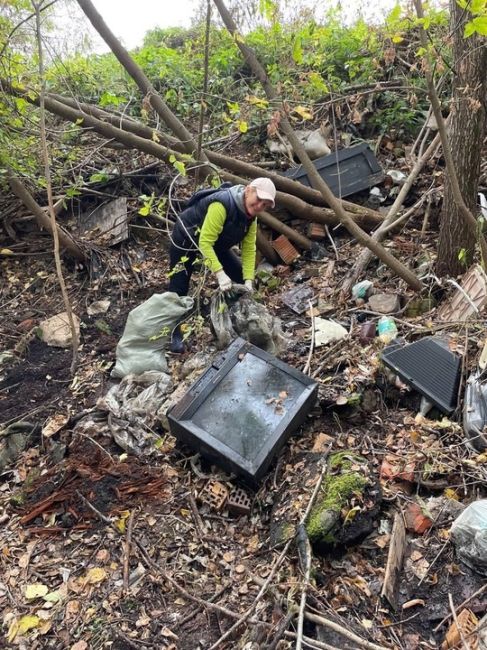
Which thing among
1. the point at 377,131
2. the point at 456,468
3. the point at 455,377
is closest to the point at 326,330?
the point at 455,377

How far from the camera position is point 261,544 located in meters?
2.43

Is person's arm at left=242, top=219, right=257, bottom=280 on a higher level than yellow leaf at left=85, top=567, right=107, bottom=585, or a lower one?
higher

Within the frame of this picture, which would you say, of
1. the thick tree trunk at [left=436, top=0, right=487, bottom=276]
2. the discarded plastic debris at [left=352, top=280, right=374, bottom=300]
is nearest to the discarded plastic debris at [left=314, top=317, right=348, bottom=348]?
the discarded plastic debris at [left=352, top=280, right=374, bottom=300]

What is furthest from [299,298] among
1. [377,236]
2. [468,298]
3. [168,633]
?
[168,633]

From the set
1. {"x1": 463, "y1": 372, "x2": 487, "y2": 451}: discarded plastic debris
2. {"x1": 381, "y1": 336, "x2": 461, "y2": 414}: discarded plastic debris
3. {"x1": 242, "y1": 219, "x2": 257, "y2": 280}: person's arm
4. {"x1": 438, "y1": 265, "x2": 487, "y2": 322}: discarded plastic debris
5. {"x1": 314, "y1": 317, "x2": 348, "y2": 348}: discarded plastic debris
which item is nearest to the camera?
{"x1": 463, "y1": 372, "x2": 487, "y2": 451}: discarded plastic debris

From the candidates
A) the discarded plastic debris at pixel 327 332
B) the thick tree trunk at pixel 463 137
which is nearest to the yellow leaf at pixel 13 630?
the discarded plastic debris at pixel 327 332

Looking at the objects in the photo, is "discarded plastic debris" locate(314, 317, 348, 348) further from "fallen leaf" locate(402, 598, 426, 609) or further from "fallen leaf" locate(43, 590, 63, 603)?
"fallen leaf" locate(43, 590, 63, 603)

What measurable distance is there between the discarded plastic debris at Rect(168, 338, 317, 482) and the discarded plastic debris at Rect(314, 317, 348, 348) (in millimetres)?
701

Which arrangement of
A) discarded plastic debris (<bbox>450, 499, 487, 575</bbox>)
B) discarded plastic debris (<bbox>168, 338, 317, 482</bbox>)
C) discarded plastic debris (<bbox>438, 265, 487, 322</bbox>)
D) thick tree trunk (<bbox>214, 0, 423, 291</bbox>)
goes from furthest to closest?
thick tree trunk (<bbox>214, 0, 423, 291</bbox>)
discarded plastic debris (<bbox>438, 265, 487, 322</bbox>)
discarded plastic debris (<bbox>168, 338, 317, 482</bbox>)
discarded plastic debris (<bbox>450, 499, 487, 575</bbox>)

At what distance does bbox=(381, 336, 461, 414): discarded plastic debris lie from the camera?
8.82ft

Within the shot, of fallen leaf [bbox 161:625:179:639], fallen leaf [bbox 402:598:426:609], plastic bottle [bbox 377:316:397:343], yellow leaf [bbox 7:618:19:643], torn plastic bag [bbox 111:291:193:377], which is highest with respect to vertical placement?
torn plastic bag [bbox 111:291:193:377]

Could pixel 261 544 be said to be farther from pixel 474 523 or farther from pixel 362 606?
pixel 474 523

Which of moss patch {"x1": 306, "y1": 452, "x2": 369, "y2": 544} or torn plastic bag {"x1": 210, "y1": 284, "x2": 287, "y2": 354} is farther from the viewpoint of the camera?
torn plastic bag {"x1": 210, "y1": 284, "x2": 287, "y2": 354}

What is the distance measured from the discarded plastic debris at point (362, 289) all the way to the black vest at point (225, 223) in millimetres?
1122
